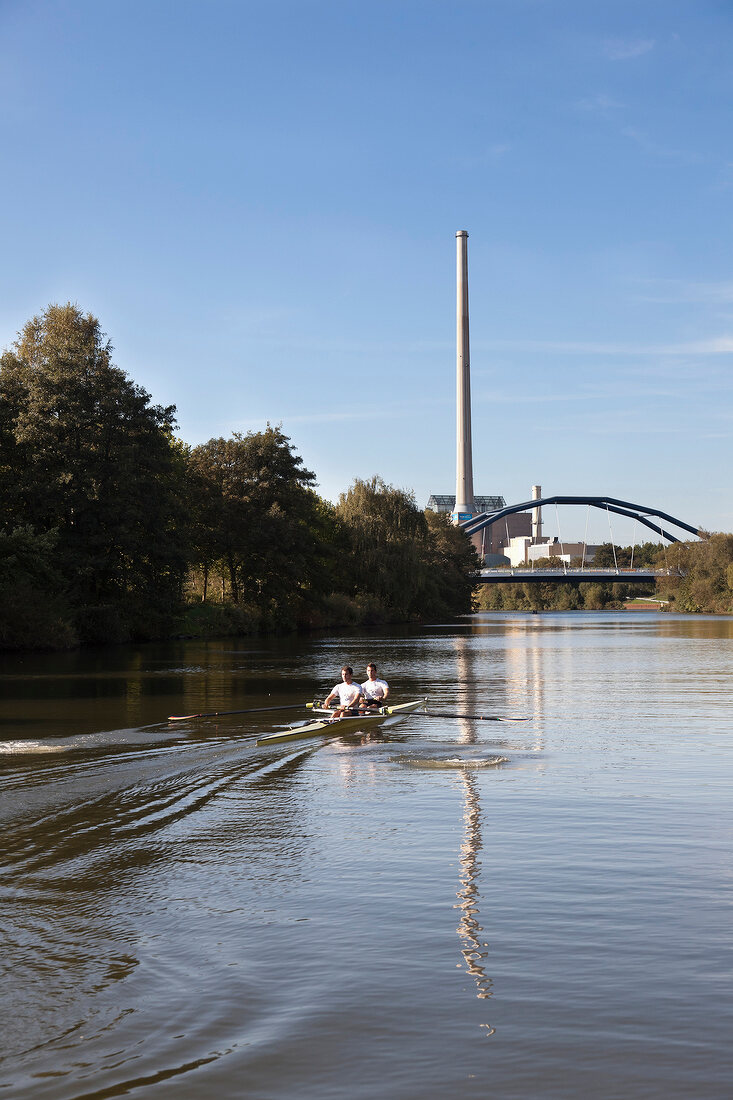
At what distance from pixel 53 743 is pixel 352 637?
43.7m

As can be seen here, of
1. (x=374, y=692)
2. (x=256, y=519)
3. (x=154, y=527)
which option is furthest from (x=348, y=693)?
(x=256, y=519)

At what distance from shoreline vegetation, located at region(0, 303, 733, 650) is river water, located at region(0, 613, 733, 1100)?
Answer: 28.7m

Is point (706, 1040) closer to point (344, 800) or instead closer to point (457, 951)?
point (457, 951)

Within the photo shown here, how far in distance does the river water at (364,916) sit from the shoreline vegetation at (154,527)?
1131 inches

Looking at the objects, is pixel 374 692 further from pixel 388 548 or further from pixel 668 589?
pixel 668 589

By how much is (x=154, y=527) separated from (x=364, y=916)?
143 ft

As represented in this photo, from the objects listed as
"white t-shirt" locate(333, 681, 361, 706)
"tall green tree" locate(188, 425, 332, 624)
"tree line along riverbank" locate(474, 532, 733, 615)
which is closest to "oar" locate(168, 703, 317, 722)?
"white t-shirt" locate(333, 681, 361, 706)

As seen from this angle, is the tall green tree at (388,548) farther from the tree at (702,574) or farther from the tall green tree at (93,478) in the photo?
the tree at (702,574)

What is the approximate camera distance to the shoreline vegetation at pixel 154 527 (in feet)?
150

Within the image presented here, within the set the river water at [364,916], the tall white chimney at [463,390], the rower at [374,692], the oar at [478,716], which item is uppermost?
the tall white chimney at [463,390]

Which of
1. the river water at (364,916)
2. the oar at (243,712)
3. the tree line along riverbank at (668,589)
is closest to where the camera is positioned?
the river water at (364,916)

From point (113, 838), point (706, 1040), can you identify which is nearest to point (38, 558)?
point (113, 838)


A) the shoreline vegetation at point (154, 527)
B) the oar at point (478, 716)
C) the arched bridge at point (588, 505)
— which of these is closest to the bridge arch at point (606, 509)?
the arched bridge at point (588, 505)

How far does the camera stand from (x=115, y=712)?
22.0m
